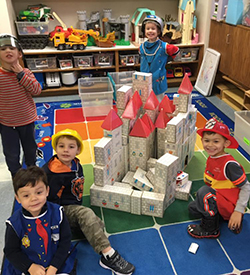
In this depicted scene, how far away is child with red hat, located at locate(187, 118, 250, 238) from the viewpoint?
5.42ft

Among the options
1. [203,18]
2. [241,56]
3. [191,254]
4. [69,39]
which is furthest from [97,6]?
[191,254]

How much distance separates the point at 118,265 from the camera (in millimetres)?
1553

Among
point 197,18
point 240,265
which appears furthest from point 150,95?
point 197,18

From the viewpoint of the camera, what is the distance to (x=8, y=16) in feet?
11.2

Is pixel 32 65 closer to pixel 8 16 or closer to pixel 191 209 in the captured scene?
pixel 8 16

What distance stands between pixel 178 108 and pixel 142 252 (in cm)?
103

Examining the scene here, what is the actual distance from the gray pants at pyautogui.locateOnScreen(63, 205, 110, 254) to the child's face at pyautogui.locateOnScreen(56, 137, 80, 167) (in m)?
0.29

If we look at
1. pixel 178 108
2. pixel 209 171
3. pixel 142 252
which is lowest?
pixel 142 252

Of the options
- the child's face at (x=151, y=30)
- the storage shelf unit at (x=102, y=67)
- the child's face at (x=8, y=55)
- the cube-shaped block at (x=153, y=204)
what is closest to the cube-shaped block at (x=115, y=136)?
the cube-shaped block at (x=153, y=204)

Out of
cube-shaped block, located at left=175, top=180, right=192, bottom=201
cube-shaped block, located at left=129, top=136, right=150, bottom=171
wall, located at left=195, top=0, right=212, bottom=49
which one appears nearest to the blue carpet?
cube-shaped block, located at left=175, top=180, right=192, bottom=201

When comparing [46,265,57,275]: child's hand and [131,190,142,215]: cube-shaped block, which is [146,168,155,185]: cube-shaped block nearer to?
[131,190,142,215]: cube-shaped block

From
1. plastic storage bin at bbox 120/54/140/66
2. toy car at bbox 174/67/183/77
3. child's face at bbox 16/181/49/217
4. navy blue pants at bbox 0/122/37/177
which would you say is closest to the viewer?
child's face at bbox 16/181/49/217

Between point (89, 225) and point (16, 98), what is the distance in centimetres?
93

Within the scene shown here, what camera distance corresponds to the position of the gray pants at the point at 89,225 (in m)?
1.59
